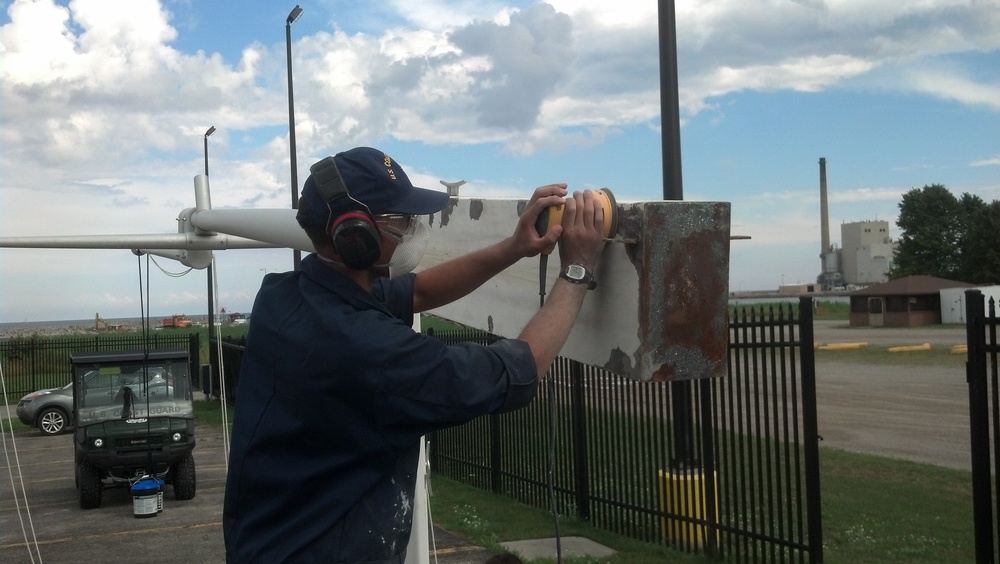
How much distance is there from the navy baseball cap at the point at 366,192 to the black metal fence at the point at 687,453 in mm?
4794

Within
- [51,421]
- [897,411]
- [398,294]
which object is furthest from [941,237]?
[398,294]

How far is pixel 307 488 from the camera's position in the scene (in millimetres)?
2049

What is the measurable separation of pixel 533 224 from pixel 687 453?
19.9ft

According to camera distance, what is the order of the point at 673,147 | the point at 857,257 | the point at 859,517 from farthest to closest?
the point at 857,257
the point at 859,517
the point at 673,147

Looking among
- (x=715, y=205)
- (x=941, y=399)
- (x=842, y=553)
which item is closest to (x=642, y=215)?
(x=715, y=205)

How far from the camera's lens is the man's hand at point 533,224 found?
2260 mm

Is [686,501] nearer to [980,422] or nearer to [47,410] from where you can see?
[980,422]

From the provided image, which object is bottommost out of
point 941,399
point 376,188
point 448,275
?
point 941,399

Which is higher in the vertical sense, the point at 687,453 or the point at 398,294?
the point at 398,294

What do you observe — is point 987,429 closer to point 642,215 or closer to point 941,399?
point 642,215

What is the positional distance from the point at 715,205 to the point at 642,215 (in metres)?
0.22

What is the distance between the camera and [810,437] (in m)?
6.96

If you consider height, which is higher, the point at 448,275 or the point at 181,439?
the point at 448,275

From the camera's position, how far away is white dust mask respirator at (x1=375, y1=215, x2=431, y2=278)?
222 centimetres
